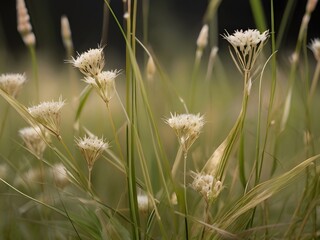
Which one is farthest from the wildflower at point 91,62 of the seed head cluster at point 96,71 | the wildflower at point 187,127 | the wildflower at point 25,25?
the wildflower at point 25,25

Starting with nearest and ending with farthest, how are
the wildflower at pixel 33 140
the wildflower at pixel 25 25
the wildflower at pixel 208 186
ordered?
1. the wildflower at pixel 208 186
2. the wildflower at pixel 33 140
3. the wildflower at pixel 25 25

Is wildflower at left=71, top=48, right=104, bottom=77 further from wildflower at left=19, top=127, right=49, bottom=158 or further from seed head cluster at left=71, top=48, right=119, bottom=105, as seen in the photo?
wildflower at left=19, top=127, right=49, bottom=158

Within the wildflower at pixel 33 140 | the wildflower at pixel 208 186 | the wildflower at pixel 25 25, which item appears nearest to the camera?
the wildflower at pixel 208 186

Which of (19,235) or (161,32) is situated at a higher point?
(161,32)

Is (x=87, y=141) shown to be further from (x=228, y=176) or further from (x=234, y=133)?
(x=228, y=176)

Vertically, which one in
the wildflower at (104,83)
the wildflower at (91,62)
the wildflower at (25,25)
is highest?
the wildflower at (25,25)

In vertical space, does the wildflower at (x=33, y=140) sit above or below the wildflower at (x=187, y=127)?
above

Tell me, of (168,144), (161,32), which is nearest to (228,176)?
(168,144)

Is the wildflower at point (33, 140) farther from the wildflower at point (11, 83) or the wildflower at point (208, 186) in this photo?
the wildflower at point (208, 186)

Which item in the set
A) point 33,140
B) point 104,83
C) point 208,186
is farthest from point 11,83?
point 208,186
